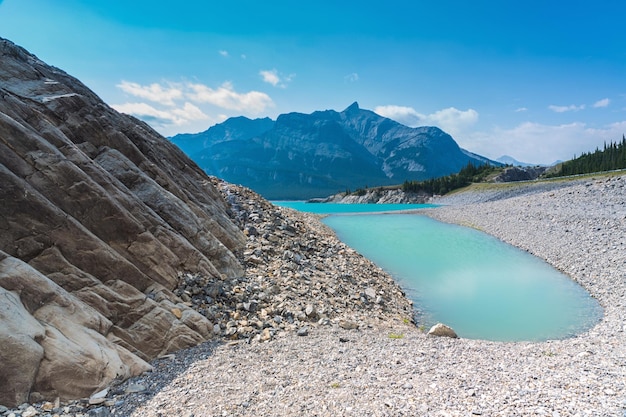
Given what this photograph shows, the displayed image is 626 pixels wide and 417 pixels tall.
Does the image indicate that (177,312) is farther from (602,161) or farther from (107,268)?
(602,161)

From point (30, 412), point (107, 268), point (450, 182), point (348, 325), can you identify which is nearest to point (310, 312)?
point (348, 325)

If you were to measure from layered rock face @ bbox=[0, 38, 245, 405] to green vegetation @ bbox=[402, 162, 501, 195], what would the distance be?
15791cm

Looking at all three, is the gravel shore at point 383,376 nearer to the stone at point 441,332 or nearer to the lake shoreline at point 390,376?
the lake shoreline at point 390,376

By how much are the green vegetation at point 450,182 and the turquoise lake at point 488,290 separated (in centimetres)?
12219

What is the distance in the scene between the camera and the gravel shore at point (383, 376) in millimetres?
8109

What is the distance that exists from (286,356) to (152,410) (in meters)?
4.61

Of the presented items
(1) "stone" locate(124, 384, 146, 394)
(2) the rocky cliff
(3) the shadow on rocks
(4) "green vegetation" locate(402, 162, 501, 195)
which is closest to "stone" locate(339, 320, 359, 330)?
(2) the rocky cliff

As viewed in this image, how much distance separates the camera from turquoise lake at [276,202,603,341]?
59.0 feet

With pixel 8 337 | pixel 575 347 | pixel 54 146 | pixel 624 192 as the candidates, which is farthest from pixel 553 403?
pixel 624 192

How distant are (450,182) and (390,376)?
542ft

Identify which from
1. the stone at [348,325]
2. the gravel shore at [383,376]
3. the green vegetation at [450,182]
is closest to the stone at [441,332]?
the gravel shore at [383,376]

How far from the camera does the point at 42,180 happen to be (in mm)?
12094

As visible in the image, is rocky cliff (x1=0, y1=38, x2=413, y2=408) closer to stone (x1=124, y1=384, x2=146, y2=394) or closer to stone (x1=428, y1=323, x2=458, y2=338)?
stone (x1=124, y1=384, x2=146, y2=394)

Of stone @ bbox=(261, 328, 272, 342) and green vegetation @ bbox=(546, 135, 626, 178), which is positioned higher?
green vegetation @ bbox=(546, 135, 626, 178)
